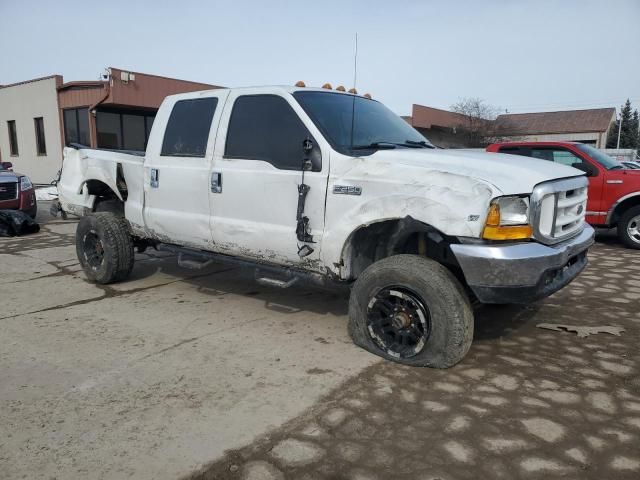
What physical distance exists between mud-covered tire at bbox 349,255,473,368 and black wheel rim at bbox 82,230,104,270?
349cm

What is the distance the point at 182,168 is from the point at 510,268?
10.1ft

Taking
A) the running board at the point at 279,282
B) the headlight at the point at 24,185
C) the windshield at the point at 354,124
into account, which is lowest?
the running board at the point at 279,282

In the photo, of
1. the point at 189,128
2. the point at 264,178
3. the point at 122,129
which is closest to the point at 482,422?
the point at 264,178

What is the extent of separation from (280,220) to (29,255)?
551 centimetres

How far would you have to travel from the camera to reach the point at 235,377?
11.4 ft

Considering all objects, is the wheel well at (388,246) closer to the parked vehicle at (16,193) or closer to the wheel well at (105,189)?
the wheel well at (105,189)

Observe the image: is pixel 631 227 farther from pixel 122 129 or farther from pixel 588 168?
pixel 122 129

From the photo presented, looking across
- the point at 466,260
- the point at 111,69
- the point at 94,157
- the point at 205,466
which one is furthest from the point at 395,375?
the point at 111,69

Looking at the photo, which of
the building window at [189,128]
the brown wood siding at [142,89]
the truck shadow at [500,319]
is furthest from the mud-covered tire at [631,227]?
the brown wood siding at [142,89]

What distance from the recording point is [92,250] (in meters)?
5.98

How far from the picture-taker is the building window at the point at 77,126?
62.4 ft

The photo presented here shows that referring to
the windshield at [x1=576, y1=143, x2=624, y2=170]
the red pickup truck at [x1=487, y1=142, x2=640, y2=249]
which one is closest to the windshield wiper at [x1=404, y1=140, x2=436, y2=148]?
the red pickup truck at [x1=487, y1=142, x2=640, y2=249]

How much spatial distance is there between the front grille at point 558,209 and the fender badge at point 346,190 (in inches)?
45.7

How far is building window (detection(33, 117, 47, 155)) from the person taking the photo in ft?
69.8
